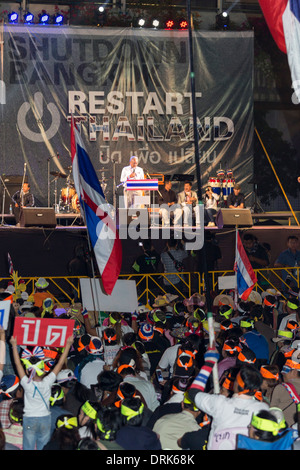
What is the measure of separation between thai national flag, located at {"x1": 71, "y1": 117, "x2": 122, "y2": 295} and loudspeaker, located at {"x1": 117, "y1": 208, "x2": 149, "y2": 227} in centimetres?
687

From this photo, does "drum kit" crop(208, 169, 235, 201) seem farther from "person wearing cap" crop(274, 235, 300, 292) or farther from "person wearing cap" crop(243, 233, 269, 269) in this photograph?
"person wearing cap" crop(274, 235, 300, 292)

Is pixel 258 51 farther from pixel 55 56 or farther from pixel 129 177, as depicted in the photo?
pixel 129 177

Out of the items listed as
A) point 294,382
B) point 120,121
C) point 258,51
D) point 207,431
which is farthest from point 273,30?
point 258,51

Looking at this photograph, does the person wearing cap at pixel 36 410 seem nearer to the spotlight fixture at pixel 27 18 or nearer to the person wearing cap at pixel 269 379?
the person wearing cap at pixel 269 379

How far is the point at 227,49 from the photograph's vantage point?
24719mm

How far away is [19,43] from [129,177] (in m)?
6.57

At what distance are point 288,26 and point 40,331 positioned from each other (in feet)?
14.6

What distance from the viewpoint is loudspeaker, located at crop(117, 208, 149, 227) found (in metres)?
18.5

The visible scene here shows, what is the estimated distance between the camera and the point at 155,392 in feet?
27.9

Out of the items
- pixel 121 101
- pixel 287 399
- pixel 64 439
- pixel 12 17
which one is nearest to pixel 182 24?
pixel 121 101

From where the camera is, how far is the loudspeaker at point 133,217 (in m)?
18.5

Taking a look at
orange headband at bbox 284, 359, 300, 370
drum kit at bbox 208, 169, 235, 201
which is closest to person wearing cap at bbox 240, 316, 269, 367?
orange headband at bbox 284, 359, 300, 370

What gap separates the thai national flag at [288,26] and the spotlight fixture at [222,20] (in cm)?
1615

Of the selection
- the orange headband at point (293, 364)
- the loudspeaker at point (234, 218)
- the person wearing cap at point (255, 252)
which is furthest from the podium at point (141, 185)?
the orange headband at point (293, 364)
